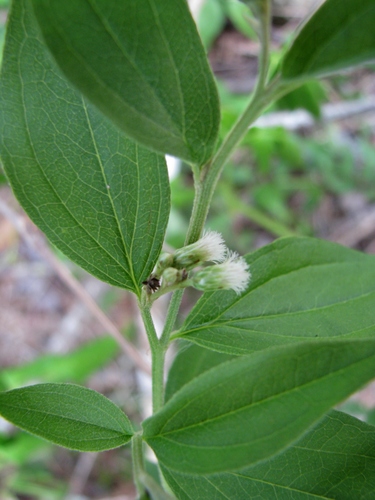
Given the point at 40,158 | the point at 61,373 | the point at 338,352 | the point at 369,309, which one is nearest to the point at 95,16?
the point at 40,158

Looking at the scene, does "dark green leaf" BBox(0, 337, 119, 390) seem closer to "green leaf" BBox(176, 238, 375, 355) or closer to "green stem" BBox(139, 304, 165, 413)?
"green stem" BBox(139, 304, 165, 413)

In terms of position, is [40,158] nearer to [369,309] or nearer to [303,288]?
[303,288]

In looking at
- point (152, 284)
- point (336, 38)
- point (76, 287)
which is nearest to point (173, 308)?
point (152, 284)

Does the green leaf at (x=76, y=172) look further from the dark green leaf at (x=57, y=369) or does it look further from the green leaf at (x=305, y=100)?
the dark green leaf at (x=57, y=369)

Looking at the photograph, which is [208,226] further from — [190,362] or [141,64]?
[141,64]

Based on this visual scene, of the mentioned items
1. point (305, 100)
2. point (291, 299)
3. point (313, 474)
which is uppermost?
point (305, 100)

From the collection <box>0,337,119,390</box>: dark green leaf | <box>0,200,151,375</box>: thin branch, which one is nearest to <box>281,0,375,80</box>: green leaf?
<box>0,200,151,375</box>: thin branch
